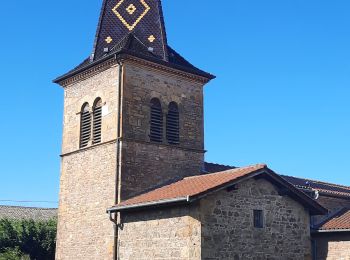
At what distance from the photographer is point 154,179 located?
16547 millimetres

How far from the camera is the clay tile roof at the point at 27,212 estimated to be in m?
37.2

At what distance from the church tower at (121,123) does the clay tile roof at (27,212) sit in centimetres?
2057

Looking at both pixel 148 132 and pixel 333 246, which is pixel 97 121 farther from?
pixel 333 246

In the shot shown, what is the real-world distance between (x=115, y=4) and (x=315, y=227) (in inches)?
444

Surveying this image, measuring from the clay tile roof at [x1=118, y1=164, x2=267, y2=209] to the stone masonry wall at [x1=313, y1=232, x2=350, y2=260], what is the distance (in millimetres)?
3868

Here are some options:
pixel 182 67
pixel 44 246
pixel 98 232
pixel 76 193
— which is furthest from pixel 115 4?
pixel 44 246

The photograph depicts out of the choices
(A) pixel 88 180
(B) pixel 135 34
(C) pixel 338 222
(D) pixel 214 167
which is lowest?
(C) pixel 338 222

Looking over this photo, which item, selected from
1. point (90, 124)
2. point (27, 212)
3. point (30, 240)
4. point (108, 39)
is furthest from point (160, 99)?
point (27, 212)

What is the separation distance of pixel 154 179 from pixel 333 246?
6.29 meters

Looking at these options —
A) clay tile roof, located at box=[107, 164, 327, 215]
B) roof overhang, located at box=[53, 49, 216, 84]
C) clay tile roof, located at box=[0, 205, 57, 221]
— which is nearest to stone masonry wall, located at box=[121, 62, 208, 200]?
roof overhang, located at box=[53, 49, 216, 84]

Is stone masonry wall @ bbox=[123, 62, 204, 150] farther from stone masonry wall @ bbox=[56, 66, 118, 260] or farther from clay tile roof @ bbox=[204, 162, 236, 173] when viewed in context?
clay tile roof @ bbox=[204, 162, 236, 173]

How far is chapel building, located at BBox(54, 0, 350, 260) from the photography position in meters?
13.4

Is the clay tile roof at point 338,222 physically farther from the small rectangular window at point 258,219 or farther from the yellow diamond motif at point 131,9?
the yellow diamond motif at point 131,9

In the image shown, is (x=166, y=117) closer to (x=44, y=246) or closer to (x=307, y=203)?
(x=307, y=203)
